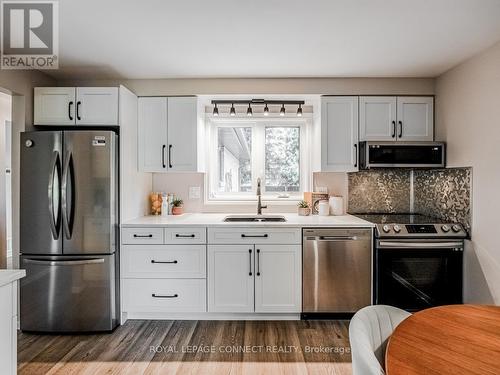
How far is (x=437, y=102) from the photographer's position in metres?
3.19

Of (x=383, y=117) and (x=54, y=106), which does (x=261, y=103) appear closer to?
(x=383, y=117)

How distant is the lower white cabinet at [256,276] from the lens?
2900mm

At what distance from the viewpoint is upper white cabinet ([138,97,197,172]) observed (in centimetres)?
322

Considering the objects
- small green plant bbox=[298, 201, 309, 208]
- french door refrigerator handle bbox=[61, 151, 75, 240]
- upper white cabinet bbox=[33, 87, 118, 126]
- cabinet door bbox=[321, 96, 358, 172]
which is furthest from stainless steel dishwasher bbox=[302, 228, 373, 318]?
upper white cabinet bbox=[33, 87, 118, 126]

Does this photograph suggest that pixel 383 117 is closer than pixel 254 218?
Yes

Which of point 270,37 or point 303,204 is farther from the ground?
point 270,37

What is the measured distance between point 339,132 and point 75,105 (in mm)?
2553

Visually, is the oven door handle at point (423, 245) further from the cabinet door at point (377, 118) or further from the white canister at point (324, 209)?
the cabinet door at point (377, 118)

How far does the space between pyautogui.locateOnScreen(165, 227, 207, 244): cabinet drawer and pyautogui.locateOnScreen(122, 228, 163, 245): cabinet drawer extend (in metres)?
0.07

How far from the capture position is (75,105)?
290 cm

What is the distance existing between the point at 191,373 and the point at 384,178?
2747 millimetres

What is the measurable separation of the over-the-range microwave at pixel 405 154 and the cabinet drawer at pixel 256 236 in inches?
40.3

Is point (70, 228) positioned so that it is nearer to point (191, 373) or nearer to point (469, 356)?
point (191, 373)

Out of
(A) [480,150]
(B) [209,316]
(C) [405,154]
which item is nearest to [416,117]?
(C) [405,154]
